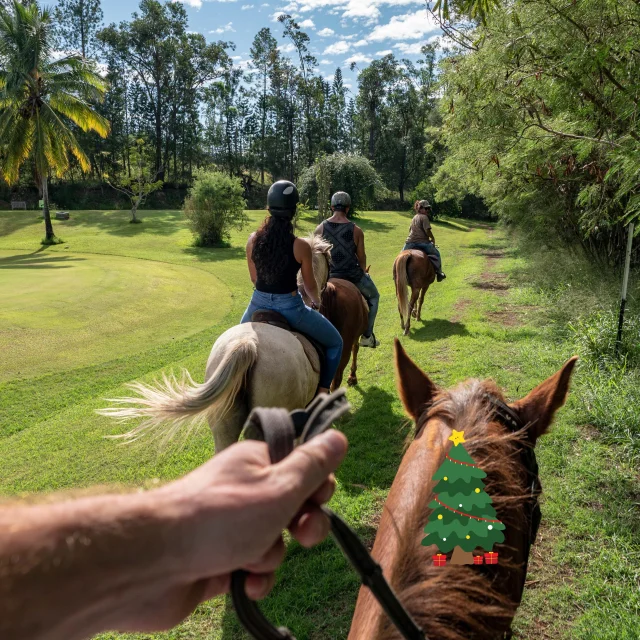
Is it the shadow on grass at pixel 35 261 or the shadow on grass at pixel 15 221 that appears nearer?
the shadow on grass at pixel 35 261

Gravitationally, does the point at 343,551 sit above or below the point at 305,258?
below

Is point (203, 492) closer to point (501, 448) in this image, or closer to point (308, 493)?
point (308, 493)

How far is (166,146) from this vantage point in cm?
5147

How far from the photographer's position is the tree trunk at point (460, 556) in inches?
47.1

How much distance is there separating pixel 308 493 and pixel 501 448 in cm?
99

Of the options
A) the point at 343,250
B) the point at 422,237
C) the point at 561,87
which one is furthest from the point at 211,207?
the point at 561,87

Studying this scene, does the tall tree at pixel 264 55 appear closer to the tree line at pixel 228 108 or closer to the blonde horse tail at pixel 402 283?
the tree line at pixel 228 108

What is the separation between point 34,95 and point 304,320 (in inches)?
1016

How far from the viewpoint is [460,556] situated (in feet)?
3.93

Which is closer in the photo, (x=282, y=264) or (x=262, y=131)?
(x=282, y=264)

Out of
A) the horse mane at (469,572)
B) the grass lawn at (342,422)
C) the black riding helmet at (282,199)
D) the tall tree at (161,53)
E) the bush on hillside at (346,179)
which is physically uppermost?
the tall tree at (161,53)

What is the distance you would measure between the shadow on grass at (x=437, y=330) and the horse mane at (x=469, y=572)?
23.8 feet

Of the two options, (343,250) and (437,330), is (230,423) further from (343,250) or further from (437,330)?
(437,330)

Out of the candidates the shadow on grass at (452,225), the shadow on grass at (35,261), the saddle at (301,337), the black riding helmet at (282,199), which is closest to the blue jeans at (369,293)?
the saddle at (301,337)
